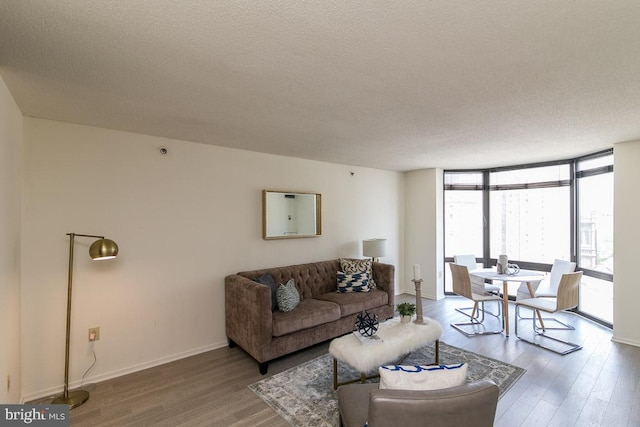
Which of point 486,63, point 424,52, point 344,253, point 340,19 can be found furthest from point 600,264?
point 340,19

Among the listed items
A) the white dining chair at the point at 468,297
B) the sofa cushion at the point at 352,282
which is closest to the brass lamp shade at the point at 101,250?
the sofa cushion at the point at 352,282

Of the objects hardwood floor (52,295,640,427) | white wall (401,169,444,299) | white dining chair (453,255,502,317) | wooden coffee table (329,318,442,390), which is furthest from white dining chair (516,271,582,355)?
white wall (401,169,444,299)

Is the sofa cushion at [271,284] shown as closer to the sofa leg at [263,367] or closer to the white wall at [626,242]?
the sofa leg at [263,367]

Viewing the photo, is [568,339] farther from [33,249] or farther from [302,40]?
[33,249]

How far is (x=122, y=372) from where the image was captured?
3133 millimetres

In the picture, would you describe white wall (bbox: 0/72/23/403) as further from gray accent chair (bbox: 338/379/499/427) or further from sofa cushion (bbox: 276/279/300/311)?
gray accent chair (bbox: 338/379/499/427)

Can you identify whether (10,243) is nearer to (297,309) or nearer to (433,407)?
(297,309)

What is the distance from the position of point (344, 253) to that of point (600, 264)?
377cm

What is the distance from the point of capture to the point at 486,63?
6.07 ft

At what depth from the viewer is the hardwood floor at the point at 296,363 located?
2396 millimetres

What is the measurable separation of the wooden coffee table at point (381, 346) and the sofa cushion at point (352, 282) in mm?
1209

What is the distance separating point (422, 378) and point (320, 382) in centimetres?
172

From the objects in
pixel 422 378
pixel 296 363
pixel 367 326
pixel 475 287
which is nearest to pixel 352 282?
pixel 296 363

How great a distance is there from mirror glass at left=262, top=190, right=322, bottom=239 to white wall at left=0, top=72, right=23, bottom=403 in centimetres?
242
